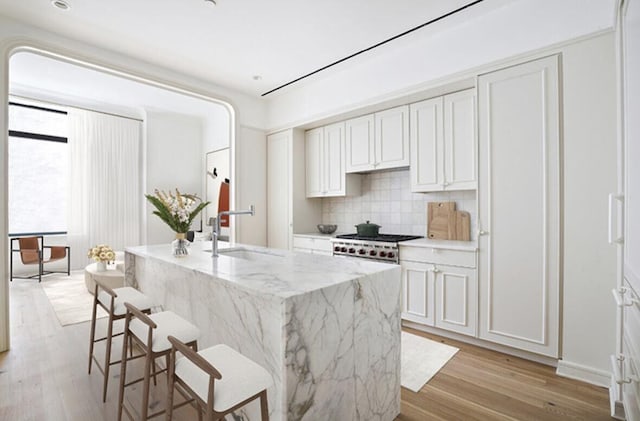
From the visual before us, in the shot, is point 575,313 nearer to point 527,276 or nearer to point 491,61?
point 527,276

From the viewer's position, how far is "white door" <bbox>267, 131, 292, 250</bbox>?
4625 millimetres

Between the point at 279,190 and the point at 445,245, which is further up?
the point at 279,190

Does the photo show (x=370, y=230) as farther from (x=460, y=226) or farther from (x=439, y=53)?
(x=439, y=53)

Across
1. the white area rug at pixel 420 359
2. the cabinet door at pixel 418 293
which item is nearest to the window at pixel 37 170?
the cabinet door at pixel 418 293

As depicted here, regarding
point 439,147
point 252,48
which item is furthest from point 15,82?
point 439,147

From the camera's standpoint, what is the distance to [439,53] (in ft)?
10.1

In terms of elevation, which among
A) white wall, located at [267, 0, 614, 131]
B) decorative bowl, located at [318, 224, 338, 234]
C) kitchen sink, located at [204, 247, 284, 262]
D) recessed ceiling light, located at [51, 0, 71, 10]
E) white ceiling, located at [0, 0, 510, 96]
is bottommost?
kitchen sink, located at [204, 247, 284, 262]

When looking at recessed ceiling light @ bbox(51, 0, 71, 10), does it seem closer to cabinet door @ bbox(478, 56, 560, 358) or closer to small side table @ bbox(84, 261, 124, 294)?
small side table @ bbox(84, 261, 124, 294)

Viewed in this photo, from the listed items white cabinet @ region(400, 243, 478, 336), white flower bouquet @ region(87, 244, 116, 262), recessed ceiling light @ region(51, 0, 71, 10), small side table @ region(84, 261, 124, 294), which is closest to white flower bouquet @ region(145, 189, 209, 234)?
recessed ceiling light @ region(51, 0, 71, 10)

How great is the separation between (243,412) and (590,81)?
3044 mm

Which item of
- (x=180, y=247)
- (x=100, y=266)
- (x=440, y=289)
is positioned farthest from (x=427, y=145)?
(x=100, y=266)

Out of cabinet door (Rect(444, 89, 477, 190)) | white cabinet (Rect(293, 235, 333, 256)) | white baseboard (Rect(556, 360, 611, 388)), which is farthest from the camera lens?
white cabinet (Rect(293, 235, 333, 256))

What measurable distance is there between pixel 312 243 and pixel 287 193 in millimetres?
854

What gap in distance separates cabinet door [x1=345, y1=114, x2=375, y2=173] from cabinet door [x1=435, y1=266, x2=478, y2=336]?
5.00 feet
